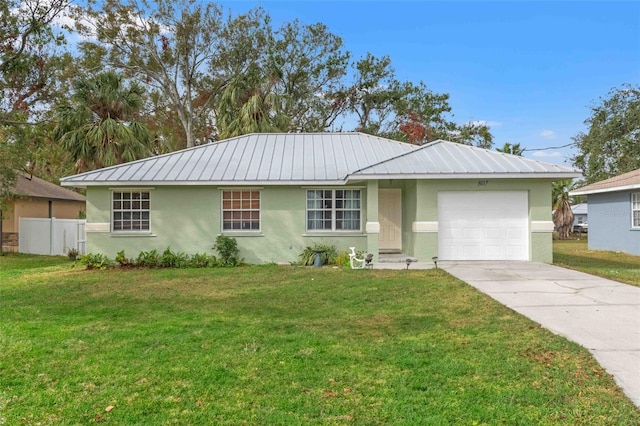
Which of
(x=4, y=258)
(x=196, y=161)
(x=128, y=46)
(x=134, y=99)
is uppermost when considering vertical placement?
(x=128, y=46)

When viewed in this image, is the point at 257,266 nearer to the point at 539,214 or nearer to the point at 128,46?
the point at 539,214

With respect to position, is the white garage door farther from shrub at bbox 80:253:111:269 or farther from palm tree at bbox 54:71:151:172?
palm tree at bbox 54:71:151:172

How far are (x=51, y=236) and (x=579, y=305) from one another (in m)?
20.4

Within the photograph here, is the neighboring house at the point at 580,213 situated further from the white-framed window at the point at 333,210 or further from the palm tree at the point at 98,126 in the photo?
the palm tree at the point at 98,126

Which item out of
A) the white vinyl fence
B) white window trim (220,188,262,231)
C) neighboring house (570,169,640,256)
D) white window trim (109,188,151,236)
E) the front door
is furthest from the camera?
the white vinyl fence

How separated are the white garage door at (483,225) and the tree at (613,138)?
77.8 feet

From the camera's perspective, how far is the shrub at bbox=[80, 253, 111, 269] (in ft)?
45.0

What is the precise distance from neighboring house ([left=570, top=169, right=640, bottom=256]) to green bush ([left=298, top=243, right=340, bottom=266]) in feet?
42.5

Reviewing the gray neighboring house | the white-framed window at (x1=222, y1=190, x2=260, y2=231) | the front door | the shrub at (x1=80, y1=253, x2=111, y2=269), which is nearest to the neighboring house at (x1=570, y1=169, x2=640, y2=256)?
the front door

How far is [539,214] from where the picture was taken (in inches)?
511

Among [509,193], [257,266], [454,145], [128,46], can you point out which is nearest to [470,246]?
[509,193]

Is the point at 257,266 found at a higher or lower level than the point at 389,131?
lower

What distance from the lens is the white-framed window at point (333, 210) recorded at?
47.4ft

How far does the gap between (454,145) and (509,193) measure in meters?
2.78
